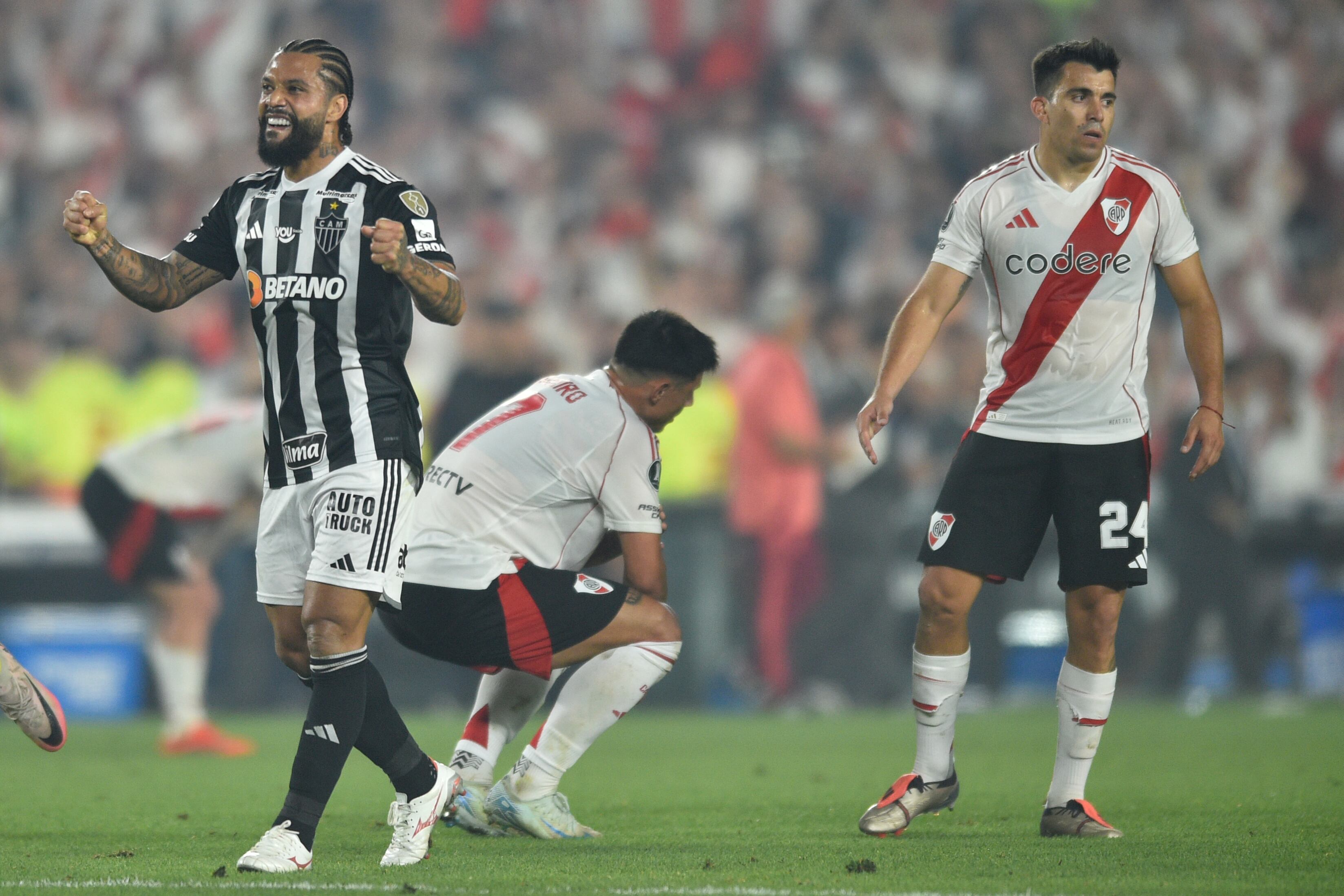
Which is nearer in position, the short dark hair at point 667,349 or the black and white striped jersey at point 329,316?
A: the black and white striped jersey at point 329,316

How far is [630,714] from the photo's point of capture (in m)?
11.2

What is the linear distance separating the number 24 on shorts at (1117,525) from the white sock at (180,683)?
17.1ft

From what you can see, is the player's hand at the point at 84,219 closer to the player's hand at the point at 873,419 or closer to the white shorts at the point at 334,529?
the white shorts at the point at 334,529

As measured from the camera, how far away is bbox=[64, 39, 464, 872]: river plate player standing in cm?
438

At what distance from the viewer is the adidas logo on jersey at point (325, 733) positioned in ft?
14.2

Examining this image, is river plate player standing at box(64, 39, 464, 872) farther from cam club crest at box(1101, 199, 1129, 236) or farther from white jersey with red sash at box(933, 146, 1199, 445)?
cam club crest at box(1101, 199, 1129, 236)

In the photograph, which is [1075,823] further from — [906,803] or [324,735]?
[324,735]

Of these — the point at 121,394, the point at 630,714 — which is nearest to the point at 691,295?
the point at 630,714

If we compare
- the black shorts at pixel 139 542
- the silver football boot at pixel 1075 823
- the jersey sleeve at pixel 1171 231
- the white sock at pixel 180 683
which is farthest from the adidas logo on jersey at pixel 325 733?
the black shorts at pixel 139 542

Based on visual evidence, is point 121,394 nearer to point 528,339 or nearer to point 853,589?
point 528,339

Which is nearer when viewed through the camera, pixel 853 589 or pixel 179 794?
pixel 179 794

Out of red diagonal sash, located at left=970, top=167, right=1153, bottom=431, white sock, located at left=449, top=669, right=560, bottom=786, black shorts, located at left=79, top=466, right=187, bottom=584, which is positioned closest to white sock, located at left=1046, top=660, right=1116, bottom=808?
red diagonal sash, located at left=970, top=167, right=1153, bottom=431

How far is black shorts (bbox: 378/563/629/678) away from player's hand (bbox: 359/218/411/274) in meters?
1.34

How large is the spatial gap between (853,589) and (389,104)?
7137 mm
